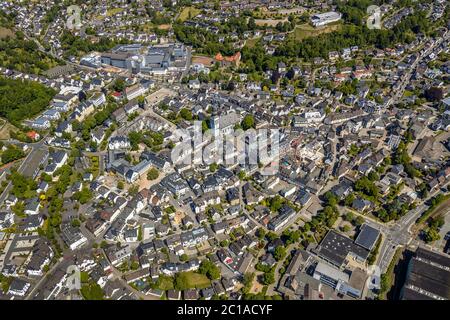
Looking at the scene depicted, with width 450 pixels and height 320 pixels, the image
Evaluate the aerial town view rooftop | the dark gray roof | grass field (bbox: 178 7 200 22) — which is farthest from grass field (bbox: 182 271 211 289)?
grass field (bbox: 178 7 200 22)

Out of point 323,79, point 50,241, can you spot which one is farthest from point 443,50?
point 50,241

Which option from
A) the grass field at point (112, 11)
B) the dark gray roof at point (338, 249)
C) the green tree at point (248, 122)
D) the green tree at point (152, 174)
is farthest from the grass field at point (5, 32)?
the dark gray roof at point (338, 249)

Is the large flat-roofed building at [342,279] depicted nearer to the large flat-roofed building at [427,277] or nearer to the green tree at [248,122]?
the large flat-roofed building at [427,277]

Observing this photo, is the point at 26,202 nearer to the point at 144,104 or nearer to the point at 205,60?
the point at 144,104

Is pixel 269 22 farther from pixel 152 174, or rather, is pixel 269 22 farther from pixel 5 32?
pixel 5 32

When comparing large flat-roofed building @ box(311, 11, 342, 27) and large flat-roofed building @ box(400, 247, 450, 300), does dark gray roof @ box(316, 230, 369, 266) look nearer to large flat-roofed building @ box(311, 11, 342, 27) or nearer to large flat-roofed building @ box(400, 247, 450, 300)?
large flat-roofed building @ box(400, 247, 450, 300)

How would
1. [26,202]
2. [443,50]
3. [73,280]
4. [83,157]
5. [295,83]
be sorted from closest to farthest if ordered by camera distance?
[73,280], [26,202], [83,157], [295,83], [443,50]
